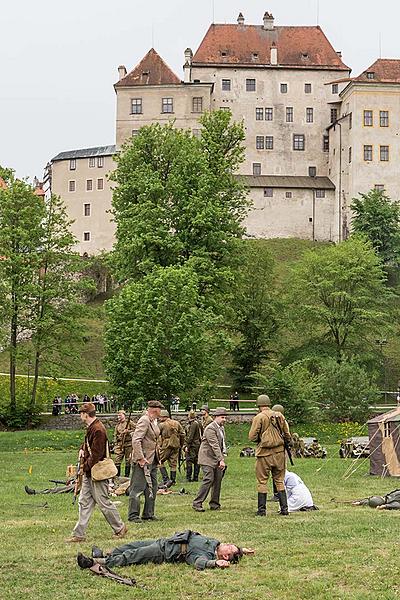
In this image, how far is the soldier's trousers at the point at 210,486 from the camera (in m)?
17.7

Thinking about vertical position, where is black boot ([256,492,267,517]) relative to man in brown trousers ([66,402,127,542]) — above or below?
below

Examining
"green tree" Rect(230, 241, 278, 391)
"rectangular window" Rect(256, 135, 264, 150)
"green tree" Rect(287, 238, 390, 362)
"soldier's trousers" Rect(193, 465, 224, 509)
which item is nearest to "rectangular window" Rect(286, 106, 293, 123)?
"rectangular window" Rect(256, 135, 264, 150)

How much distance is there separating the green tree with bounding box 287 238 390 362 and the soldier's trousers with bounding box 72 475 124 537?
147 ft

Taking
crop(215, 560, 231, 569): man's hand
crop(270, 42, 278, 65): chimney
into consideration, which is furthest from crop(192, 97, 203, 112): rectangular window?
crop(215, 560, 231, 569): man's hand

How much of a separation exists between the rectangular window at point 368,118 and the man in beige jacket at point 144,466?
258 ft

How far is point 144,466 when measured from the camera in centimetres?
1642

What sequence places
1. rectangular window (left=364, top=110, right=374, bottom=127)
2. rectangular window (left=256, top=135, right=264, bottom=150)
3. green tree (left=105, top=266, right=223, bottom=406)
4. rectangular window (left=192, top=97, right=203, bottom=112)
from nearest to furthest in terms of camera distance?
1. green tree (left=105, top=266, right=223, bottom=406)
2. rectangular window (left=364, top=110, right=374, bottom=127)
3. rectangular window (left=192, top=97, right=203, bottom=112)
4. rectangular window (left=256, top=135, right=264, bottom=150)

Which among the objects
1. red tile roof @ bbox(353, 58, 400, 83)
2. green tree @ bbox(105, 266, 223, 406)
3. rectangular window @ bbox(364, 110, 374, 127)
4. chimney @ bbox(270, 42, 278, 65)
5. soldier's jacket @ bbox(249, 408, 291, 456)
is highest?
chimney @ bbox(270, 42, 278, 65)

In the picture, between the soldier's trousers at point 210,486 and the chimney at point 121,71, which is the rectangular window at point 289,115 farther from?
the soldier's trousers at point 210,486

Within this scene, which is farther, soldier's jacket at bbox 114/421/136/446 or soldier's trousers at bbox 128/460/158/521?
soldier's jacket at bbox 114/421/136/446

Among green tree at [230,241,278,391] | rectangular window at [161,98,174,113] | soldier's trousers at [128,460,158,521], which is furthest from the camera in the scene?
rectangular window at [161,98,174,113]

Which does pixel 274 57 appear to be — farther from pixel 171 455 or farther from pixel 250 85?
pixel 171 455

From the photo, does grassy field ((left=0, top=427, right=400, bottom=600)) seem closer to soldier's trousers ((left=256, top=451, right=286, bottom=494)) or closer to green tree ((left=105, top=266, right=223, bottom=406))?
soldier's trousers ((left=256, top=451, right=286, bottom=494))

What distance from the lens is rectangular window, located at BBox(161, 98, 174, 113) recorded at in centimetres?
9356
